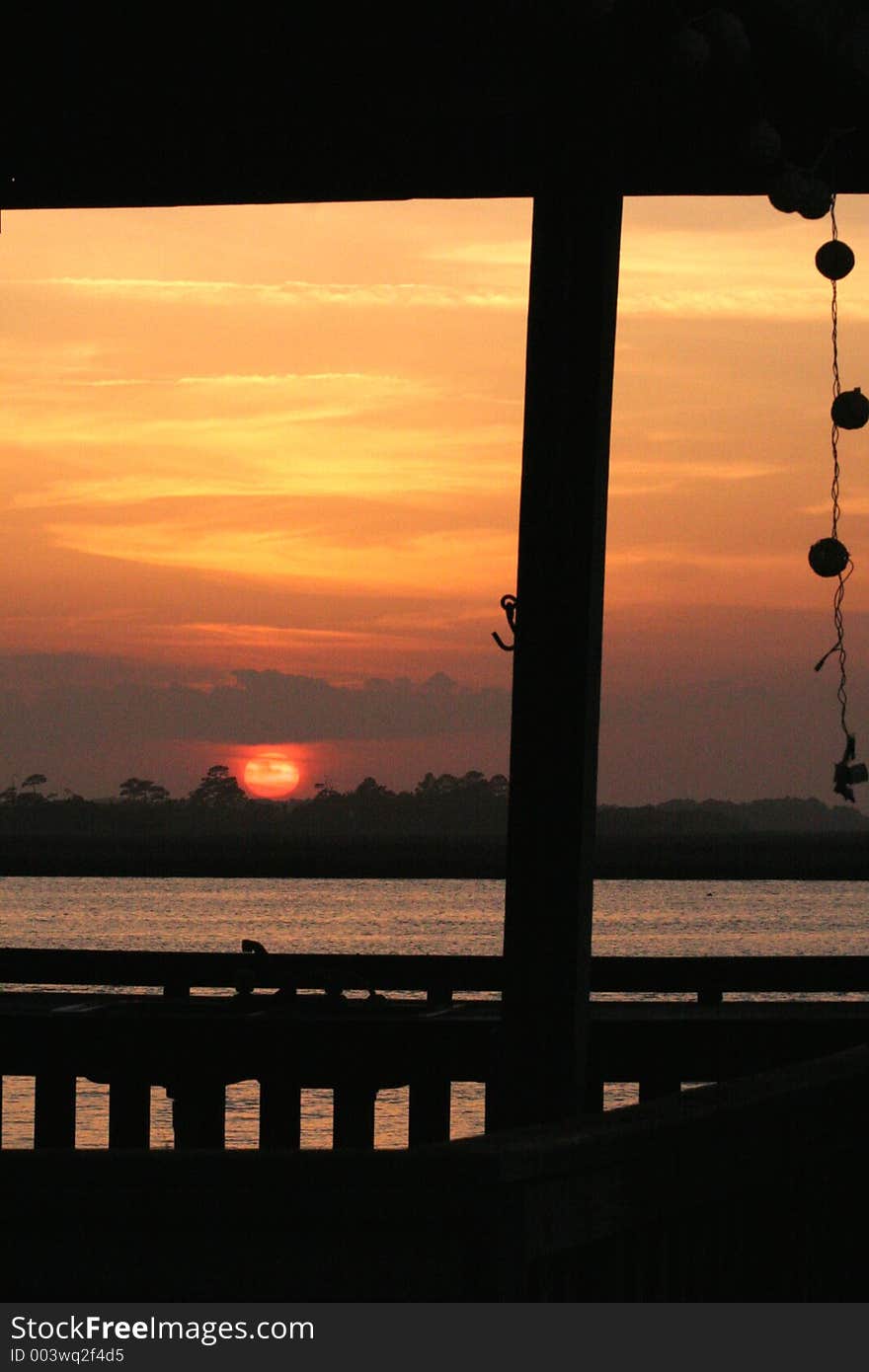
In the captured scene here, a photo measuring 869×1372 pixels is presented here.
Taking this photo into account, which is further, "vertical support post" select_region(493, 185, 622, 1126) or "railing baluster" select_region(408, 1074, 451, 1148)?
"railing baluster" select_region(408, 1074, 451, 1148)

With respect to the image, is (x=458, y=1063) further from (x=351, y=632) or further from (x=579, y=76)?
(x=351, y=632)

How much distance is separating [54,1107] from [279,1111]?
0.50m

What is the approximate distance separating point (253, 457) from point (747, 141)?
23488 millimetres

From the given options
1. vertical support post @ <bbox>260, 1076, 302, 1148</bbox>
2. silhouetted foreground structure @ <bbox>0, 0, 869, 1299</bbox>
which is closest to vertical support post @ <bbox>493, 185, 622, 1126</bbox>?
silhouetted foreground structure @ <bbox>0, 0, 869, 1299</bbox>

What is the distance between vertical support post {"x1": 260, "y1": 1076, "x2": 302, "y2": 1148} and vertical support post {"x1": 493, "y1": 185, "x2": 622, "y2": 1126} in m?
0.60

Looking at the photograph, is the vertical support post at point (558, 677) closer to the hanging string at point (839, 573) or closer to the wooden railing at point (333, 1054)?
the wooden railing at point (333, 1054)

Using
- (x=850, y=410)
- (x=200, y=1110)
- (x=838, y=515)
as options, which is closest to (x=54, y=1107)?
(x=200, y=1110)

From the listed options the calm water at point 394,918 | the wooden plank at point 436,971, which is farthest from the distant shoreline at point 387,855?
the wooden plank at point 436,971

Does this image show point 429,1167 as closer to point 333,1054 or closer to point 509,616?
point 509,616

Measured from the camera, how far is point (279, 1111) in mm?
3900

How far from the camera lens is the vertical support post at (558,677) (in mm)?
3422

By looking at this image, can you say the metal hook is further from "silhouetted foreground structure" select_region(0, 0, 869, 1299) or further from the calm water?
the calm water

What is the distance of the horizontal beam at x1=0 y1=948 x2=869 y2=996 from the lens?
206 inches

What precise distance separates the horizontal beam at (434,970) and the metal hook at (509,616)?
1.87 metres
